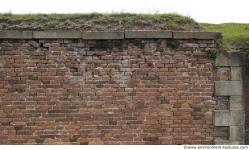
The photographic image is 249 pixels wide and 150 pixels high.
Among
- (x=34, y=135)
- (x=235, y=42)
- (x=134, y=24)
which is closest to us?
(x=34, y=135)

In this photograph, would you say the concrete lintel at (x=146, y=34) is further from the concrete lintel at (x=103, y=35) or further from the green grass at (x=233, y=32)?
the green grass at (x=233, y=32)

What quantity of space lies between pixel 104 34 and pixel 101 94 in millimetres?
1091

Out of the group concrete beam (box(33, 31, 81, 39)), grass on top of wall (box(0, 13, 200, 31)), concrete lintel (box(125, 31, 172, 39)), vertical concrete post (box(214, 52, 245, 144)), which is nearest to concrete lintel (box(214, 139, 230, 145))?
vertical concrete post (box(214, 52, 245, 144))

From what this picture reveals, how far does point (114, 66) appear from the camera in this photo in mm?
8188

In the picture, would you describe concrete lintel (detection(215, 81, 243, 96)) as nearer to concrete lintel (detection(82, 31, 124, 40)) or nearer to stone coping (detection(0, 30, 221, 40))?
stone coping (detection(0, 30, 221, 40))

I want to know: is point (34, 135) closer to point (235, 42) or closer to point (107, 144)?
point (107, 144)

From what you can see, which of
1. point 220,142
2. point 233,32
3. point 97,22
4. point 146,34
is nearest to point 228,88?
point 220,142

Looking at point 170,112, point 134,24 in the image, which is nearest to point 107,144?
point 170,112

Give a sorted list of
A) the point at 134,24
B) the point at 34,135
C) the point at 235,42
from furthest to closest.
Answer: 1. the point at 235,42
2. the point at 134,24
3. the point at 34,135

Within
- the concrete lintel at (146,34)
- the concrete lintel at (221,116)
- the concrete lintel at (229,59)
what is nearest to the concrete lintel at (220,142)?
the concrete lintel at (221,116)

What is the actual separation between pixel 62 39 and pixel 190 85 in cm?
248

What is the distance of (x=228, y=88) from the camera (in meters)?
8.23

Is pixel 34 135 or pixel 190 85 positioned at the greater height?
pixel 190 85

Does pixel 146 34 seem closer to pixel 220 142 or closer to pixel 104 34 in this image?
pixel 104 34
